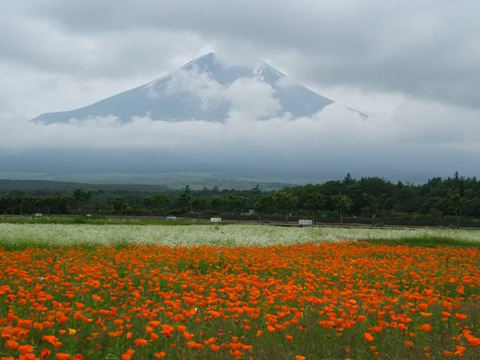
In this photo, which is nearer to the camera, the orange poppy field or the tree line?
the orange poppy field

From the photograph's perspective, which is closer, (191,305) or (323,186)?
(191,305)

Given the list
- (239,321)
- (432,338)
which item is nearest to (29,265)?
(239,321)

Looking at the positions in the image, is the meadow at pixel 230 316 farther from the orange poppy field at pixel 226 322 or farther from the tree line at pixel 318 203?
the tree line at pixel 318 203

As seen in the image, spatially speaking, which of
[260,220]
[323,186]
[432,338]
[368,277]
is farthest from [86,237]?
[323,186]

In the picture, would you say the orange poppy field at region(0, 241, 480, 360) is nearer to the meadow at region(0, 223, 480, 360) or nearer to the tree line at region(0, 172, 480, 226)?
the meadow at region(0, 223, 480, 360)

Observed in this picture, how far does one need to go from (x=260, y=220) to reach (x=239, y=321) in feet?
180

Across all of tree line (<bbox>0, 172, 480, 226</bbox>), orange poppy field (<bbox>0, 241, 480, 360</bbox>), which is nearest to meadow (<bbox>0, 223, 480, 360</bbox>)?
orange poppy field (<bbox>0, 241, 480, 360</bbox>)

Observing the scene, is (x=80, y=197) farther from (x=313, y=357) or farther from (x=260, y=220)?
(x=313, y=357)

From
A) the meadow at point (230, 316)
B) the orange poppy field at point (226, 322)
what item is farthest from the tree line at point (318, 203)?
the orange poppy field at point (226, 322)

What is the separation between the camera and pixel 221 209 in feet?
285

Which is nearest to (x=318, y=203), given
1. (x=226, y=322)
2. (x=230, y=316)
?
(x=230, y=316)

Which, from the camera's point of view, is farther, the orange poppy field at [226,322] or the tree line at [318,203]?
the tree line at [318,203]

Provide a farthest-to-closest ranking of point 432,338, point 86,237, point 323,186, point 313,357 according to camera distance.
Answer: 1. point 323,186
2. point 86,237
3. point 432,338
4. point 313,357

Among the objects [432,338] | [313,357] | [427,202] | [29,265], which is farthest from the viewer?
[427,202]
